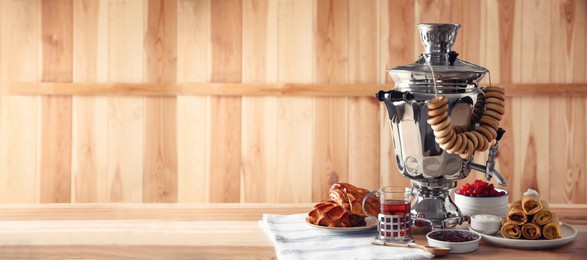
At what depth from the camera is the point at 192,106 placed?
3.25m

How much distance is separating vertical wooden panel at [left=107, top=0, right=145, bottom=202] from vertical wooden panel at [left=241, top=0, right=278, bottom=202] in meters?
0.47

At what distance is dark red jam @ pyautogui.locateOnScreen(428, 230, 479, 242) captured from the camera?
4.52ft

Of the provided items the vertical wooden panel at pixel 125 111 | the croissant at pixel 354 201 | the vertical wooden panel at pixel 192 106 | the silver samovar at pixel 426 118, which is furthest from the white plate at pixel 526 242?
the vertical wooden panel at pixel 125 111

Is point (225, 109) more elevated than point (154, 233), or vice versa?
point (225, 109)

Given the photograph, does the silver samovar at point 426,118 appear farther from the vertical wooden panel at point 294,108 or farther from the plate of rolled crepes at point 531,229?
the vertical wooden panel at point 294,108

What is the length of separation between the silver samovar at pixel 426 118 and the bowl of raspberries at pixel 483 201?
68 millimetres

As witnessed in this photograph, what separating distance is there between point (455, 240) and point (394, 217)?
5.0 inches

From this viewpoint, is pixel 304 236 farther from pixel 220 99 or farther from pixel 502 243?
pixel 220 99

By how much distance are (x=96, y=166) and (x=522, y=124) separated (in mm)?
1947

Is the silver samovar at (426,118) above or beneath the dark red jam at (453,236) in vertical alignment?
above

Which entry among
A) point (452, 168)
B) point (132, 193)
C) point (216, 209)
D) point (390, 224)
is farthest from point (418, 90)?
point (132, 193)

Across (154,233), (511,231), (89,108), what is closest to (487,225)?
(511,231)

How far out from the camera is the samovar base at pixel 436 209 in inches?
60.9

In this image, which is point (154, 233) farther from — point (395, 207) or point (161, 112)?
point (161, 112)
